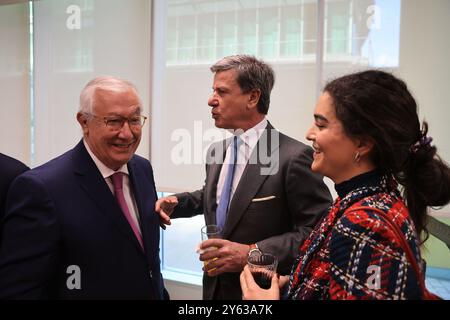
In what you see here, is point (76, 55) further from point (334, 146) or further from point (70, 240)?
point (334, 146)

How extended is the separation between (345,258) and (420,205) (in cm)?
34

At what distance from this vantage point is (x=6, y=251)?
104cm

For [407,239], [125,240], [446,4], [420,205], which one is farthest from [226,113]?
[446,4]

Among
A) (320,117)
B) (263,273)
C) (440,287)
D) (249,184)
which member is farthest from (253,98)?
(440,287)

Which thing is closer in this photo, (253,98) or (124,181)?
(124,181)

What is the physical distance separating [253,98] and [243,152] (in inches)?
10.1

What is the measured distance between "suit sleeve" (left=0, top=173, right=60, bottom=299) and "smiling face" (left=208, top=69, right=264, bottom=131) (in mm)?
895

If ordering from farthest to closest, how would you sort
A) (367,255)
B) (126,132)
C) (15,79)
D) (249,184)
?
(15,79) < (249,184) < (126,132) < (367,255)

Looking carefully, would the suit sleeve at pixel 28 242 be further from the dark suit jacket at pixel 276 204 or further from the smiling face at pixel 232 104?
the smiling face at pixel 232 104

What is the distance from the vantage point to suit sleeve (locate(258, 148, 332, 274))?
4.86ft

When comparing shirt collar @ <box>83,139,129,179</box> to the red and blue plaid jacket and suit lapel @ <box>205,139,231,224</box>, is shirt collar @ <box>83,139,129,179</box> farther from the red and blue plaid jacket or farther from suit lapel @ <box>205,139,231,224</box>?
the red and blue plaid jacket

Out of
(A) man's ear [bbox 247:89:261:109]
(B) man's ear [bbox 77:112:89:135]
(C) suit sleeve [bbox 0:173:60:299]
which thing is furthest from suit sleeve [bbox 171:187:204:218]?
(C) suit sleeve [bbox 0:173:60:299]

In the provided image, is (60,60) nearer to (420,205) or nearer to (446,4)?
(446,4)

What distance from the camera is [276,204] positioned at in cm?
155
